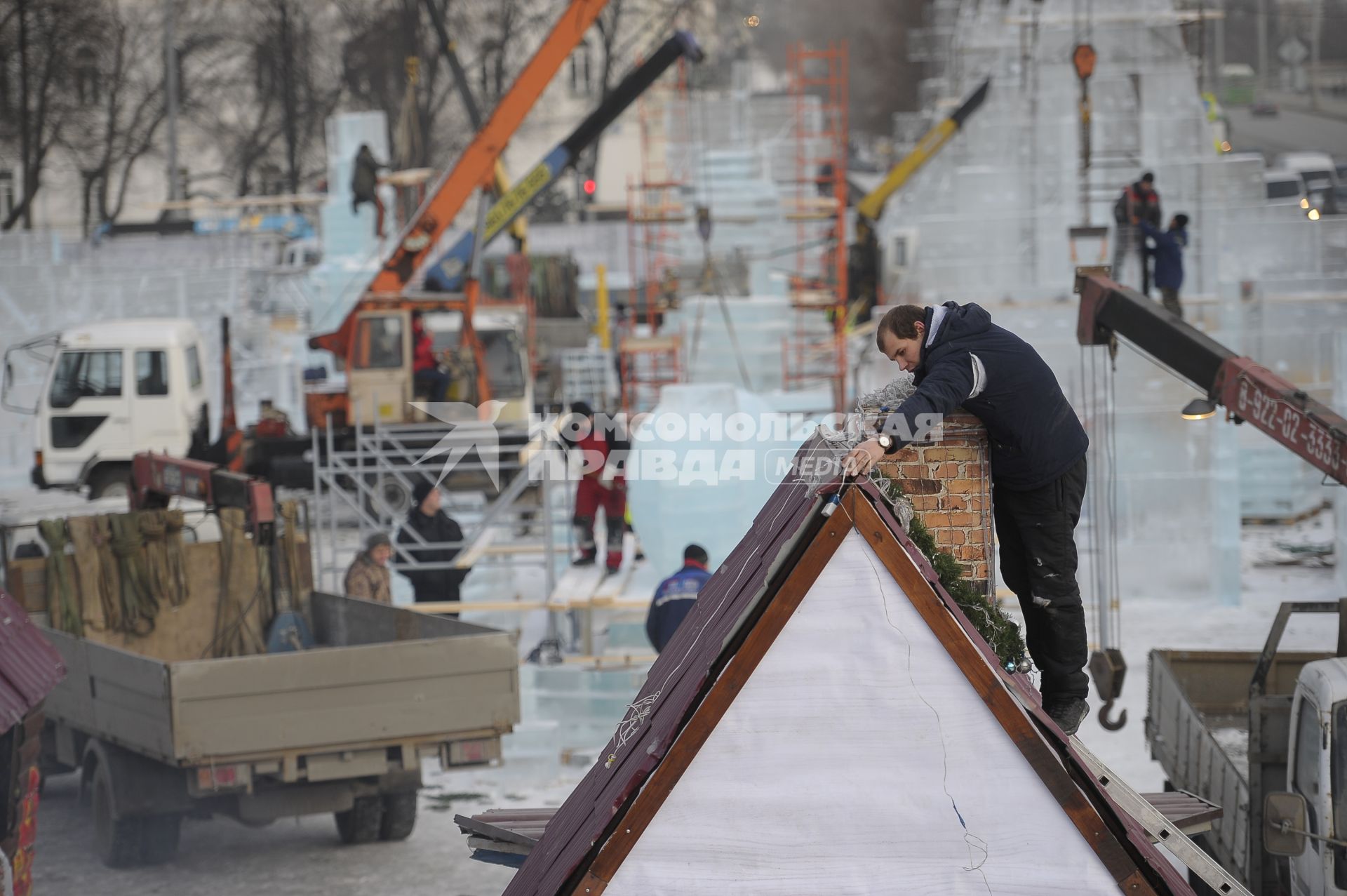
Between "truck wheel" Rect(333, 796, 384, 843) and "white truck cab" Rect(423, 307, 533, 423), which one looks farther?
"white truck cab" Rect(423, 307, 533, 423)

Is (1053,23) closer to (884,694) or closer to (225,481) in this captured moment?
(225,481)

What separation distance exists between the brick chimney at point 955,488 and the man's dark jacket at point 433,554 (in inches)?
355

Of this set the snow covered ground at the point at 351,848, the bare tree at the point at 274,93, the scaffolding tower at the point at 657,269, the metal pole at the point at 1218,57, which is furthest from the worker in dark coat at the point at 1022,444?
the bare tree at the point at 274,93

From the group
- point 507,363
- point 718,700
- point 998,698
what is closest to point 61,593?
point 718,700

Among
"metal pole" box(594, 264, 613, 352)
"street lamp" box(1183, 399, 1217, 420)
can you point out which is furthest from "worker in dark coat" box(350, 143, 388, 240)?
"street lamp" box(1183, 399, 1217, 420)

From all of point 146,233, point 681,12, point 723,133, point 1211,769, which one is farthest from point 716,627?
point 681,12

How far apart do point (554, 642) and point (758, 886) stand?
8599 millimetres

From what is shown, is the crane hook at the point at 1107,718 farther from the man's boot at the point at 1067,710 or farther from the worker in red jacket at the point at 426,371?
the worker in red jacket at the point at 426,371

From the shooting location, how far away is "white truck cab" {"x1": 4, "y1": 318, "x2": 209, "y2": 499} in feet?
68.4

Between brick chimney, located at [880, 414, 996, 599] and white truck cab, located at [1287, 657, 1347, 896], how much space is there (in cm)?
203

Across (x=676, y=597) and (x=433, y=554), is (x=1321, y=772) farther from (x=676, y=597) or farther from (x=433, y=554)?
(x=433, y=554)

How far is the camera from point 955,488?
533cm

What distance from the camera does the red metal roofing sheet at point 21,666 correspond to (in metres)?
7.05

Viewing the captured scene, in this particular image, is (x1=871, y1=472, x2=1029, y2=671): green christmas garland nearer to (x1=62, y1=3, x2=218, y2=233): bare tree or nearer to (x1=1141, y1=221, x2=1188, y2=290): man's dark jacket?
(x1=1141, y1=221, x2=1188, y2=290): man's dark jacket
